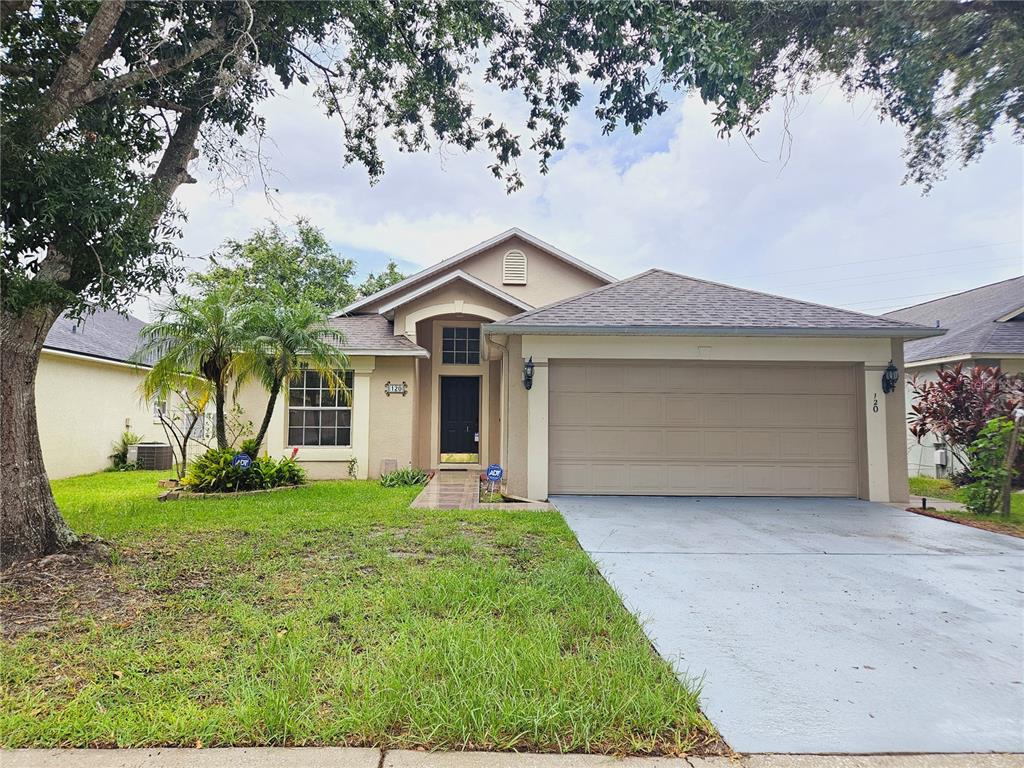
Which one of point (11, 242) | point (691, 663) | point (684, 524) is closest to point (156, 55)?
point (11, 242)

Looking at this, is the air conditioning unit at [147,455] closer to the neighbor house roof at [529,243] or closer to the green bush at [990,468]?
the neighbor house roof at [529,243]

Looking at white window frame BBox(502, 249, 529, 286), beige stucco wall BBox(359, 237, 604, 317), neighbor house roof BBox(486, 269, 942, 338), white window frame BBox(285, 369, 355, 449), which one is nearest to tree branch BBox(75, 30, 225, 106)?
neighbor house roof BBox(486, 269, 942, 338)

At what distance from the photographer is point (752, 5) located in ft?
22.6

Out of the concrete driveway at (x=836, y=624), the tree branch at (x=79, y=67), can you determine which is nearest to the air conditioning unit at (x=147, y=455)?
the tree branch at (x=79, y=67)

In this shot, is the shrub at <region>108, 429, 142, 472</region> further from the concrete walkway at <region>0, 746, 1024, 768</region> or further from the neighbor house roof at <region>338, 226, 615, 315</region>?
the concrete walkway at <region>0, 746, 1024, 768</region>

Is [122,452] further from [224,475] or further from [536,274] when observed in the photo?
[536,274]

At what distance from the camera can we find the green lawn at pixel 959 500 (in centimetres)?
695

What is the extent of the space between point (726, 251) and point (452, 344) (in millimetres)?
12768

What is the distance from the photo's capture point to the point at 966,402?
9.88 meters

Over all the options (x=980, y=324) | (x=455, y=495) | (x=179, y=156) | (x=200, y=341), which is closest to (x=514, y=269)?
(x=455, y=495)

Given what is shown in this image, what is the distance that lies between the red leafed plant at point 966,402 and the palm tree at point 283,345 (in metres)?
11.9

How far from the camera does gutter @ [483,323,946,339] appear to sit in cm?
812

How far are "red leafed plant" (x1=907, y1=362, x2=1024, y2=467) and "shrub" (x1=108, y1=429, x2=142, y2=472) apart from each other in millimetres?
19145

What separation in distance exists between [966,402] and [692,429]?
5670 mm
